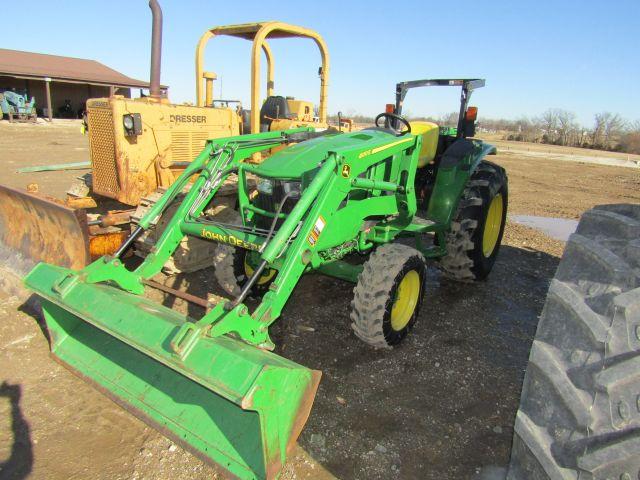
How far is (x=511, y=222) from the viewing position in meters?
8.49

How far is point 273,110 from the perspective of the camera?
6.62 m

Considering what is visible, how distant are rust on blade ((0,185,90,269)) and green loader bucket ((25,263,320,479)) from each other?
37.5 inches

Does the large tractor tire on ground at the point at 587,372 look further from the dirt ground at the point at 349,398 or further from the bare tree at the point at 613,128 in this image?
the bare tree at the point at 613,128

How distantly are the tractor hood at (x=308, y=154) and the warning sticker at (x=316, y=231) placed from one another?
1.66 feet

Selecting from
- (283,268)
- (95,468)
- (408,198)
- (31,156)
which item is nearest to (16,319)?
(95,468)

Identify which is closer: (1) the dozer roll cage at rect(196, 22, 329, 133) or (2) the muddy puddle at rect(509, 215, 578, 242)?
(1) the dozer roll cage at rect(196, 22, 329, 133)

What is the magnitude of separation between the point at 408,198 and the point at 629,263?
245cm

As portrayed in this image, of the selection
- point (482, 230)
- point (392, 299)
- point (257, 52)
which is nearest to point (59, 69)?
point (257, 52)

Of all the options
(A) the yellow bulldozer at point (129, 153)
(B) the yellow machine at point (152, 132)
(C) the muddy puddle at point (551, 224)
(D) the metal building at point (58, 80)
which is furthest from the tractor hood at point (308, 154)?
(D) the metal building at point (58, 80)

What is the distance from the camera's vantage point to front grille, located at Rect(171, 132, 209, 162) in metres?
5.59

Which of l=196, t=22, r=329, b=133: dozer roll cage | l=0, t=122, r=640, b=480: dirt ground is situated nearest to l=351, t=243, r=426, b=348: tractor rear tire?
l=0, t=122, r=640, b=480: dirt ground

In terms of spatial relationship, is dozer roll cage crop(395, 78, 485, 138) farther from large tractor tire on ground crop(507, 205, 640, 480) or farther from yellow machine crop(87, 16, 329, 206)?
large tractor tire on ground crop(507, 205, 640, 480)

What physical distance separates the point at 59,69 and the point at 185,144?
32.0 metres

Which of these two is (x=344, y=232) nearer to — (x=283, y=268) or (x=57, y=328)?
(x=283, y=268)
